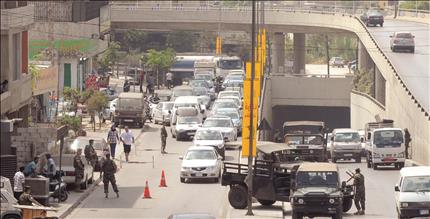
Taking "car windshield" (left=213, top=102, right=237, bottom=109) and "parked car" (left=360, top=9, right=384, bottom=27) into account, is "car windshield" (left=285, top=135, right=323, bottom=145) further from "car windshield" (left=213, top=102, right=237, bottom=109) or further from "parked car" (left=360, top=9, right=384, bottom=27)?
"parked car" (left=360, top=9, right=384, bottom=27)

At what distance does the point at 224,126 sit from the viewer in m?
62.5

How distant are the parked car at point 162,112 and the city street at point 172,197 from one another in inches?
605

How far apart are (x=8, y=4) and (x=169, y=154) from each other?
56.7 ft

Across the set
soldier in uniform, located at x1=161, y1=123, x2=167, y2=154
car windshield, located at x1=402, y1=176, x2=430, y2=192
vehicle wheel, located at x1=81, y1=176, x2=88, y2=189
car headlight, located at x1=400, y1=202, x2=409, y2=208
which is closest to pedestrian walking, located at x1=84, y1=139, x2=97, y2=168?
vehicle wheel, located at x1=81, y1=176, x2=88, y2=189

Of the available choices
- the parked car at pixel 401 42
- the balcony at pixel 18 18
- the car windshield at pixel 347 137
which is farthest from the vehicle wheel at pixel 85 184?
the parked car at pixel 401 42

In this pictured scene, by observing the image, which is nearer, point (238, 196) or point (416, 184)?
point (416, 184)

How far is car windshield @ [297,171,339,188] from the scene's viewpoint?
3541 cm

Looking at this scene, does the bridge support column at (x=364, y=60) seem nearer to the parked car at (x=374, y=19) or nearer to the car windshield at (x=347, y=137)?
the parked car at (x=374, y=19)

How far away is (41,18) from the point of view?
81375mm

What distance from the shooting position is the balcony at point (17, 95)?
132 ft

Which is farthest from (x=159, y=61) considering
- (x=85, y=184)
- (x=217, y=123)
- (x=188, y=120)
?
(x=85, y=184)

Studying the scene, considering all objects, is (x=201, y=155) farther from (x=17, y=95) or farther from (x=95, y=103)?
(x=95, y=103)

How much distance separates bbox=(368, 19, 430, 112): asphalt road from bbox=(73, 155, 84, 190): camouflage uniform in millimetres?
23033

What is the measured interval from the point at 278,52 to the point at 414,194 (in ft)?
330
